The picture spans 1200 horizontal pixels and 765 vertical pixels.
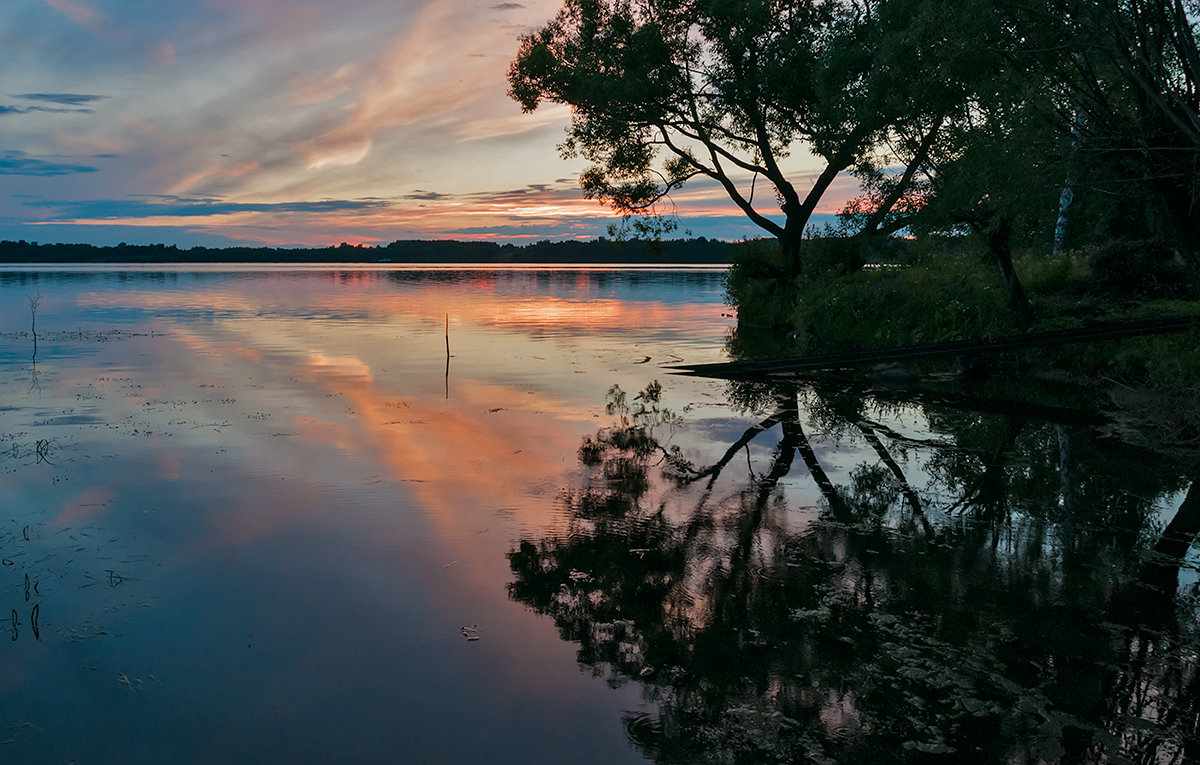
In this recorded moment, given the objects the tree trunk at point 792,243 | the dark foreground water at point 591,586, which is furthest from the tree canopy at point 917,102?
→ the dark foreground water at point 591,586

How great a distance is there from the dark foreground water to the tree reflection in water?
0.04 m

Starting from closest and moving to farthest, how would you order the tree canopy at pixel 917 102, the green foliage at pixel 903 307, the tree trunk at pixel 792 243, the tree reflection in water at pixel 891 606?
the tree reflection in water at pixel 891 606
the tree canopy at pixel 917 102
the green foliage at pixel 903 307
the tree trunk at pixel 792 243

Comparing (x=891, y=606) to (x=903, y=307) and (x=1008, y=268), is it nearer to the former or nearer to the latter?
(x=1008, y=268)

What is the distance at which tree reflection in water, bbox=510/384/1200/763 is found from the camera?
5434 millimetres

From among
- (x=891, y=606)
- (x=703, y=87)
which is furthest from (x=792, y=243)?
(x=891, y=606)

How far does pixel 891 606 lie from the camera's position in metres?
7.36

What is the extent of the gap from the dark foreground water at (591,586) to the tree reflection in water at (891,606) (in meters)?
0.04

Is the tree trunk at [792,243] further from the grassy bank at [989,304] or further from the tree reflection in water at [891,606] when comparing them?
the tree reflection in water at [891,606]

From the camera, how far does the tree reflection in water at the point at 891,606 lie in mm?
5434

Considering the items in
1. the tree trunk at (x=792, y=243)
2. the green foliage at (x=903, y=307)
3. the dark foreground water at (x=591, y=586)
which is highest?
the tree trunk at (x=792, y=243)

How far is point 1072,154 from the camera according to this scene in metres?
15.8

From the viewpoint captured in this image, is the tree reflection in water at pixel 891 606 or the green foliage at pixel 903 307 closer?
the tree reflection in water at pixel 891 606

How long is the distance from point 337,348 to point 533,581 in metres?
23.4

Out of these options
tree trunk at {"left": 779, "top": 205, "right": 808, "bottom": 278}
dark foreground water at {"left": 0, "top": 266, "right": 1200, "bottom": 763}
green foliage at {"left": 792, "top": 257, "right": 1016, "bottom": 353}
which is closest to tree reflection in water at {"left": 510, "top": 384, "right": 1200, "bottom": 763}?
dark foreground water at {"left": 0, "top": 266, "right": 1200, "bottom": 763}
